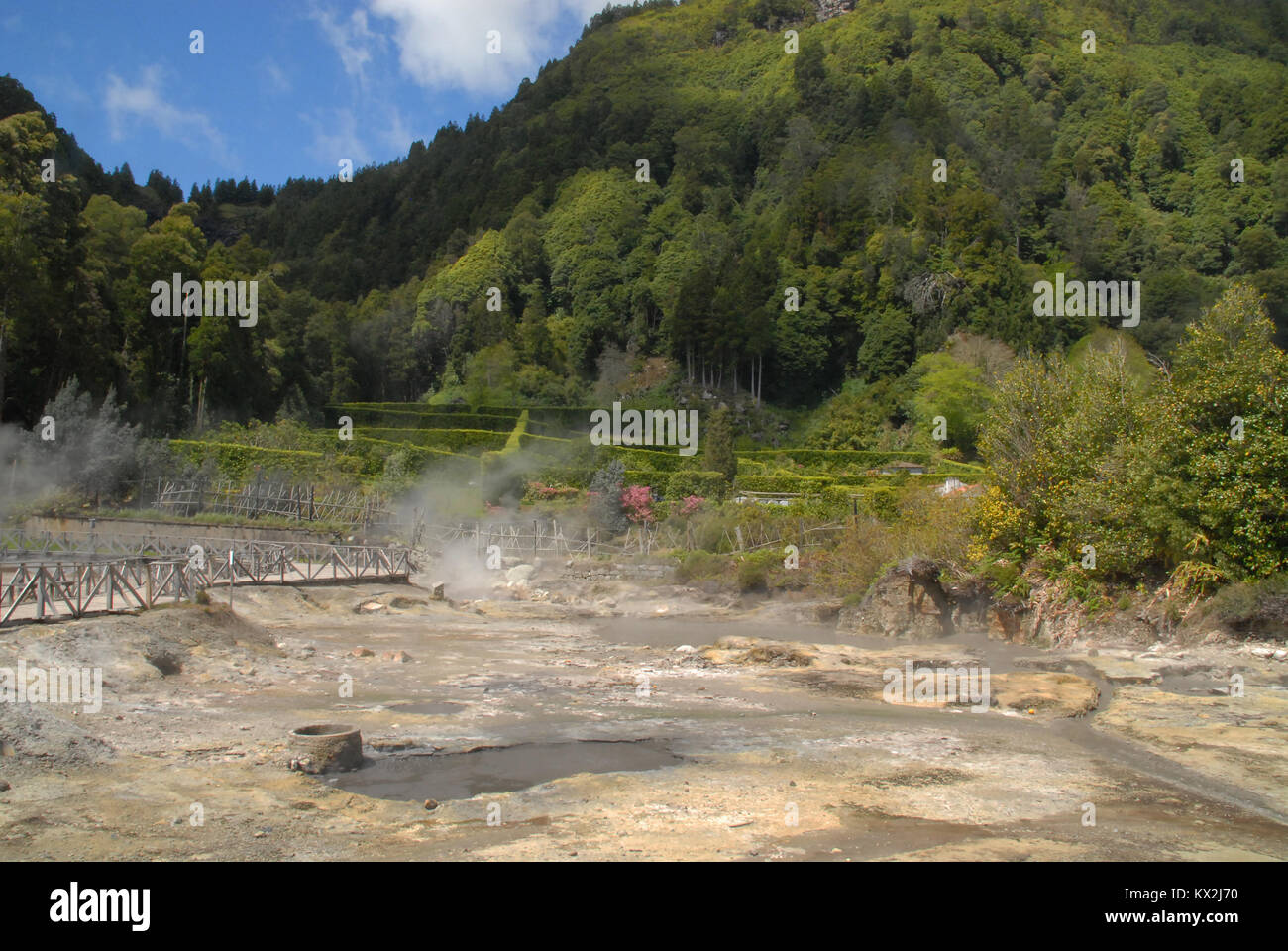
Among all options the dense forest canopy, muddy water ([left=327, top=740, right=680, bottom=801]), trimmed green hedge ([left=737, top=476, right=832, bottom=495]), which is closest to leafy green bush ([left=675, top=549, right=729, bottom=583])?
trimmed green hedge ([left=737, top=476, right=832, bottom=495])

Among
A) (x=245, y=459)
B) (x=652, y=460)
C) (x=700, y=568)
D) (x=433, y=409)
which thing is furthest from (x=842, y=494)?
(x=433, y=409)

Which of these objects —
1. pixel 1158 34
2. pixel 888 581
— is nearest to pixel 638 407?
pixel 888 581

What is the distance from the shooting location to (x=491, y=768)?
11602mm

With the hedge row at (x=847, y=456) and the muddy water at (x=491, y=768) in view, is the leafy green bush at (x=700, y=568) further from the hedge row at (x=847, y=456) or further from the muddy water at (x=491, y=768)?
the muddy water at (x=491, y=768)

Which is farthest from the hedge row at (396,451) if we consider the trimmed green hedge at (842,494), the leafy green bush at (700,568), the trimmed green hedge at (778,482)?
the trimmed green hedge at (842,494)

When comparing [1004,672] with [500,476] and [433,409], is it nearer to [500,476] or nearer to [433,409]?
[500,476]

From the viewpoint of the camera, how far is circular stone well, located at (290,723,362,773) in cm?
1098

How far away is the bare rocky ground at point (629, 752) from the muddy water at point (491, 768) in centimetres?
5

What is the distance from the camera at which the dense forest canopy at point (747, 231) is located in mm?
47250

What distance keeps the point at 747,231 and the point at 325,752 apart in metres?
82.4

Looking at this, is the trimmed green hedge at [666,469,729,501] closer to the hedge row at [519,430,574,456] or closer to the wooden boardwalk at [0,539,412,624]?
the hedge row at [519,430,574,456]

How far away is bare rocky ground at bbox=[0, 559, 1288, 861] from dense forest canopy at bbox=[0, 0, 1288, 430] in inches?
1129
